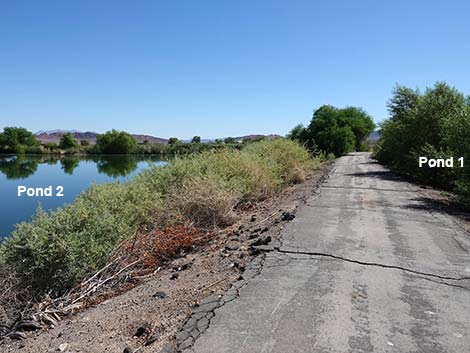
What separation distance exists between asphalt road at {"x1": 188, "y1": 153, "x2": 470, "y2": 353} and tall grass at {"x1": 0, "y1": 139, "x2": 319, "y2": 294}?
295 centimetres

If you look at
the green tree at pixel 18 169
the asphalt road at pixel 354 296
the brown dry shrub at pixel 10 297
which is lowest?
the brown dry shrub at pixel 10 297

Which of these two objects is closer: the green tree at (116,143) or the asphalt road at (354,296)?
the asphalt road at (354,296)

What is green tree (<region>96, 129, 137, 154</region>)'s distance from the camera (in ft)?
240

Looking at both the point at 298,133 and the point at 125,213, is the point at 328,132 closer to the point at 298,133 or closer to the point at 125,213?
the point at 298,133

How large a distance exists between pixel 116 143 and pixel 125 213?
69.4 m

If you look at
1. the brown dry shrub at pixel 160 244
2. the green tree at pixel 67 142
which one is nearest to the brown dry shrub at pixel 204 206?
the brown dry shrub at pixel 160 244

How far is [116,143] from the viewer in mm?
74438

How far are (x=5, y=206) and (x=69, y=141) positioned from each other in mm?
61027

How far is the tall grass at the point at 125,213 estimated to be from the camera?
605 centimetres

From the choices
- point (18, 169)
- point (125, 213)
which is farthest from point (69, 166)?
point (125, 213)

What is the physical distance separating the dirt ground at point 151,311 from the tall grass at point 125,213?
4.08 ft

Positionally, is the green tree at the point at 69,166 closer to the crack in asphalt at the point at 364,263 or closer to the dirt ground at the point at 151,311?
the dirt ground at the point at 151,311

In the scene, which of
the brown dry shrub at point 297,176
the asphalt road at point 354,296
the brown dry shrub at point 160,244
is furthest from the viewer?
the brown dry shrub at point 297,176

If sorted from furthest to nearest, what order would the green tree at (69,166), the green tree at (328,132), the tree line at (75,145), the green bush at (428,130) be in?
the tree line at (75,145)
the green tree at (328,132)
the green tree at (69,166)
the green bush at (428,130)
